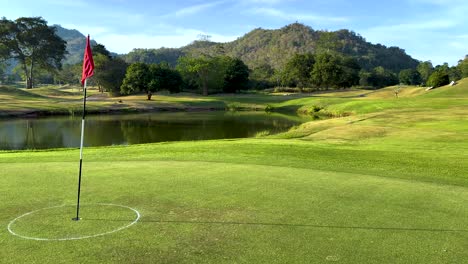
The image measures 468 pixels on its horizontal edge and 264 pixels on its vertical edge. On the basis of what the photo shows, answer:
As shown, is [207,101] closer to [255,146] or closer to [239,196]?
[255,146]

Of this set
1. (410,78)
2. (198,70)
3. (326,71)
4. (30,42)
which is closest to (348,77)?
(326,71)

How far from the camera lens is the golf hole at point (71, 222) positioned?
21.7 feet

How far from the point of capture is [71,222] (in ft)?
23.8

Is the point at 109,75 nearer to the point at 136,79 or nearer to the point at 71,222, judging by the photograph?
the point at 136,79

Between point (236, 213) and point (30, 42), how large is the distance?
10871cm

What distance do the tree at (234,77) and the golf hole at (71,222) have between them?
11284 cm

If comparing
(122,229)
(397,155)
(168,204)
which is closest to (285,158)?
(397,155)

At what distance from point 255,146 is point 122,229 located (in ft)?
44.0

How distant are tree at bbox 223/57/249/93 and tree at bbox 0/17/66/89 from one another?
44.7 metres

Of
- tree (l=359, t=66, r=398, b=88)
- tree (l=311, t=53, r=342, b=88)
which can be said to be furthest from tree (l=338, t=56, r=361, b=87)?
tree (l=359, t=66, r=398, b=88)

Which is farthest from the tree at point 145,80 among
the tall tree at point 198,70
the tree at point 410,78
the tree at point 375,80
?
the tree at point 410,78

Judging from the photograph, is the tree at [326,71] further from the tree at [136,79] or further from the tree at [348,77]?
the tree at [136,79]

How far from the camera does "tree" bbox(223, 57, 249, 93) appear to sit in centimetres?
12194

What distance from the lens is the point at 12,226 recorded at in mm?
7020
